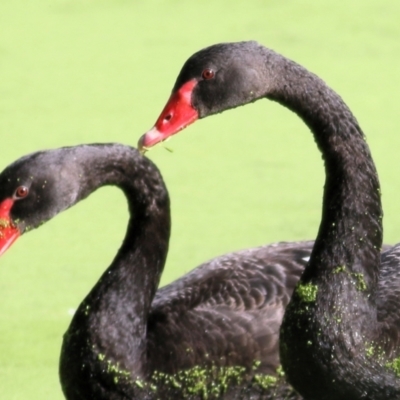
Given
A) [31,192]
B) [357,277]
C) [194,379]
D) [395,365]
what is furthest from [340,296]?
[31,192]

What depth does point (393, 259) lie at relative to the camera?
8.68 feet

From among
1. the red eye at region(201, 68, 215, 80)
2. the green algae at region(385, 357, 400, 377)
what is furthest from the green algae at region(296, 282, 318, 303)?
the red eye at region(201, 68, 215, 80)

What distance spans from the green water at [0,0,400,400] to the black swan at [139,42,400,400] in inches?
31.0

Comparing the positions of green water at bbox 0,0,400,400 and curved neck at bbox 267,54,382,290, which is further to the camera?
green water at bbox 0,0,400,400

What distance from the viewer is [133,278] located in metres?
2.54

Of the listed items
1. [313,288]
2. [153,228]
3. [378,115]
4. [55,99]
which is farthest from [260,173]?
[313,288]

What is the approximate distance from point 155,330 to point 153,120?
5.02 ft

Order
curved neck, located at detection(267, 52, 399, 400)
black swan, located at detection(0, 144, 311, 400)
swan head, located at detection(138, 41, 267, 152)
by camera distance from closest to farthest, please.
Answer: swan head, located at detection(138, 41, 267, 152), curved neck, located at detection(267, 52, 399, 400), black swan, located at detection(0, 144, 311, 400)

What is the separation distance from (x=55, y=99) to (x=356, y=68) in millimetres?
1043

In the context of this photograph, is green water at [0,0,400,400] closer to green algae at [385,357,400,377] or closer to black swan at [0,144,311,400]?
black swan at [0,144,311,400]

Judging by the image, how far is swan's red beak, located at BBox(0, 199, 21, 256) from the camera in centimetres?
222

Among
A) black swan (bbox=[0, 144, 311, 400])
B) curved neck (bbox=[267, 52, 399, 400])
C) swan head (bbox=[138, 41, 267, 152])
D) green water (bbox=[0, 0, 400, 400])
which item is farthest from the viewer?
green water (bbox=[0, 0, 400, 400])

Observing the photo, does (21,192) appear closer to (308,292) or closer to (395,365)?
(308,292)

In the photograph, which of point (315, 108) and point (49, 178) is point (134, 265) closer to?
point (49, 178)
